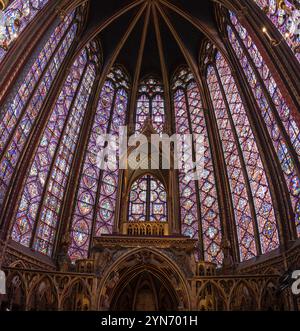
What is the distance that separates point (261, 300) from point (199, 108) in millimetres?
11189

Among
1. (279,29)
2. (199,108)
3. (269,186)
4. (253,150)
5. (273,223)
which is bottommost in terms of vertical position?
(273,223)

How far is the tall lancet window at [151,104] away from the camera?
19336 millimetres

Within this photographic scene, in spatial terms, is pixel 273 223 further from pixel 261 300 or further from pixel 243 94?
pixel 243 94

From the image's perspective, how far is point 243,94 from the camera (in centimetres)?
1493

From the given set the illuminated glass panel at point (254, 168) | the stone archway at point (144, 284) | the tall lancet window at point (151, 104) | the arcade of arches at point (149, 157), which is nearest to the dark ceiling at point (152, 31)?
the arcade of arches at point (149, 157)

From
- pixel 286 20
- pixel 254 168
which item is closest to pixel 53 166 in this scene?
pixel 254 168

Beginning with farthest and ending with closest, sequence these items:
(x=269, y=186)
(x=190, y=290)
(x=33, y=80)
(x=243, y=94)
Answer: (x=243, y=94) → (x=33, y=80) → (x=269, y=186) → (x=190, y=290)

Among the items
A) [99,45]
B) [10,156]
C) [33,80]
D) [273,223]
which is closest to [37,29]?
[33,80]

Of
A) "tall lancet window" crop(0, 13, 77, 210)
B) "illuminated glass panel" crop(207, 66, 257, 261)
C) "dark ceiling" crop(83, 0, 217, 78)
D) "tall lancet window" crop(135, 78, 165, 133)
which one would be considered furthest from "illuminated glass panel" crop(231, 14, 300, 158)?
"tall lancet window" crop(0, 13, 77, 210)

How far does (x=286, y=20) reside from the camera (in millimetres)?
11242

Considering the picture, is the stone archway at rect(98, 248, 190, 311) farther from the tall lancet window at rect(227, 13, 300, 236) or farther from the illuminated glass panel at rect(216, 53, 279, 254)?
the tall lancet window at rect(227, 13, 300, 236)

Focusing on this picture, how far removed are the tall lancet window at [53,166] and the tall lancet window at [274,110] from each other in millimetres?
7920

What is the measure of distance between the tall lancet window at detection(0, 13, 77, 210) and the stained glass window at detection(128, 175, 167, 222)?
5666mm

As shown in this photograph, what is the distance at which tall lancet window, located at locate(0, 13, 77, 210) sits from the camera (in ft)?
39.3
